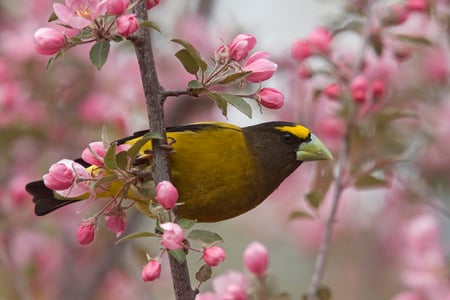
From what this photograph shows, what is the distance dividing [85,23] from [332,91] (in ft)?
4.20

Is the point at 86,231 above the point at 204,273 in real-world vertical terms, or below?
above

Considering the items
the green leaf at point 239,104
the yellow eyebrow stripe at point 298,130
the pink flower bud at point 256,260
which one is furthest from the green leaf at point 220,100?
the yellow eyebrow stripe at point 298,130

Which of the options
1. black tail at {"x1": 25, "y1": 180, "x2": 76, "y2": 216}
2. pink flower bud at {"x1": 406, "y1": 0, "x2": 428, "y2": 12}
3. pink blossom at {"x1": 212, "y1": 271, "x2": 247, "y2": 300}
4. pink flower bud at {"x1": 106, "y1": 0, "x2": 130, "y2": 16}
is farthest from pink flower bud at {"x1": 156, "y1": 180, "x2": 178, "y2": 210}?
pink flower bud at {"x1": 406, "y1": 0, "x2": 428, "y2": 12}

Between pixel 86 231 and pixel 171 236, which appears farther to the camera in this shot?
pixel 86 231

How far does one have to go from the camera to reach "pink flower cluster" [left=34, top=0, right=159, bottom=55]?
5.77 feet

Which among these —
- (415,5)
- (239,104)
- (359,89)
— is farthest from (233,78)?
(415,5)

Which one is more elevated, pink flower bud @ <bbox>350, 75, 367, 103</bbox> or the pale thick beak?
pink flower bud @ <bbox>350, 75, 367, 103</bbox>

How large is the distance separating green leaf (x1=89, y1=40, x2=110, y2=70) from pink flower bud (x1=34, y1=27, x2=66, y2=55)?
8 centimetres

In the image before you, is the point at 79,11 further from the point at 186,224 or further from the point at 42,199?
the point at 42,199

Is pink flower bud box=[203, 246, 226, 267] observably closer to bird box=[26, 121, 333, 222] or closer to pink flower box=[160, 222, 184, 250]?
pink flower box=[160, 222, 184, 250]

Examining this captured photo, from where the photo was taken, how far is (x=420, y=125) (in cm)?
384

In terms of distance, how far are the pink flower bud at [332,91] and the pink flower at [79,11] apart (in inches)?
48.4

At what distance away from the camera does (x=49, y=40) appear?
5.98 ft

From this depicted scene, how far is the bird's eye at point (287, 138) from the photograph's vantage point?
105 inches
